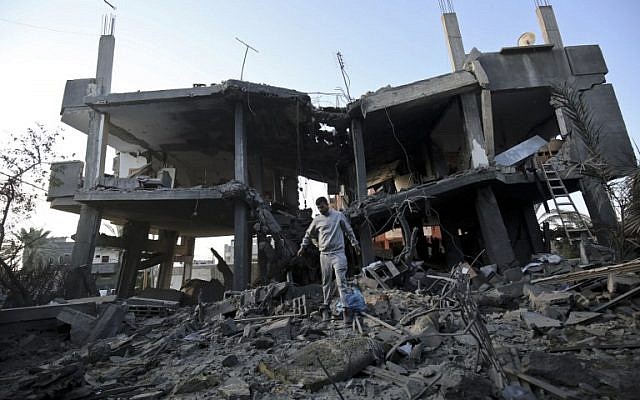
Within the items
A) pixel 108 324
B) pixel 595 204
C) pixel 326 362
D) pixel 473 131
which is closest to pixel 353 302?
pixel 326 362

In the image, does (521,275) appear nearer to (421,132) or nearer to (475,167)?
(475,167)

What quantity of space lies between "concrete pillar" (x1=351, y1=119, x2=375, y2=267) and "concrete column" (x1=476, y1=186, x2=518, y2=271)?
3.66 metres

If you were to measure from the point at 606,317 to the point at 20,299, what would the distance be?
13.0m

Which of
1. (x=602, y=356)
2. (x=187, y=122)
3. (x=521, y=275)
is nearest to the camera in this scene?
(x=602, y=356)

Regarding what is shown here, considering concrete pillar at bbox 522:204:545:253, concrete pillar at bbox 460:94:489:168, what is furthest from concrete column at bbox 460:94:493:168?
concrete pillar at bbox 522:204:545:253

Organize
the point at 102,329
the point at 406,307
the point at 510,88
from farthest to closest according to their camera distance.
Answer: the point at 510,88, the point at 102,329, the point at 406,307

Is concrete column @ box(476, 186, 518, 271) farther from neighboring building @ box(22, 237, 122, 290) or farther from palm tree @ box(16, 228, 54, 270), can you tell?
neighboring building @ box(22, 237, 122, 290)

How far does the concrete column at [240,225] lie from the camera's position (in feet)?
33.0

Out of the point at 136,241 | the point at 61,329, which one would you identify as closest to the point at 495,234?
the point at 61,329

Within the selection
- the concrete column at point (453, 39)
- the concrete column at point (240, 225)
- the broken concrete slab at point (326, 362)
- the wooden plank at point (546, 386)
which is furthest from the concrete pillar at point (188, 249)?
the wooden plank at point (546, 386)

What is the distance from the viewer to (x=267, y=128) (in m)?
12.7

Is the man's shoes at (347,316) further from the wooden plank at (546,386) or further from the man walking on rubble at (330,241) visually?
the wooden plank at (546,386)

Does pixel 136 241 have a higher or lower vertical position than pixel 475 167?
lower

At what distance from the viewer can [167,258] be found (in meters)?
16.8
